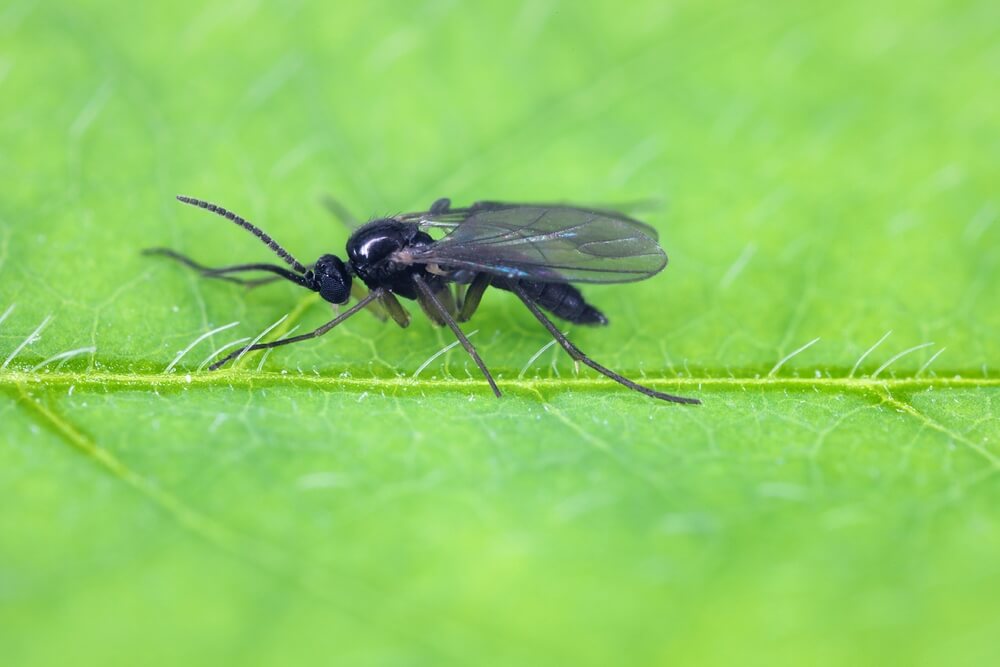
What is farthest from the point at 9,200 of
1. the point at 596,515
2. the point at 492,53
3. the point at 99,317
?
the point at 596,515

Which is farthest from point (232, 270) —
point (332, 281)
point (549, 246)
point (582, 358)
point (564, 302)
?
point (582, 358)

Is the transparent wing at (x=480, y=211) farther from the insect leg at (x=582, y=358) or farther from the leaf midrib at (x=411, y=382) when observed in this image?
the leaf midrib at (x=411, y=382)

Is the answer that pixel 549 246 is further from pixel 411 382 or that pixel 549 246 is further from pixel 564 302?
pixel 411 382

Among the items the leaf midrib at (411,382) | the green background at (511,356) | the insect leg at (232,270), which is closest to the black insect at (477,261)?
the insect leg at (232,270)

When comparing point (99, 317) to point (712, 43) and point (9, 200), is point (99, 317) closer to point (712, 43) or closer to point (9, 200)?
point (9, 200)

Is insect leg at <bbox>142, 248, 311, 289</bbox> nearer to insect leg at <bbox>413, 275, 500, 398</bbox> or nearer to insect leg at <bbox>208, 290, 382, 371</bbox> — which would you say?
insect leg at <bbox>208, 290, 382, 371</bbox>

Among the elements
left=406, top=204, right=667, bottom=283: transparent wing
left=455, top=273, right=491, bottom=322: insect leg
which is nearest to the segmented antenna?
left=406, top=204, right=667, bottom=283: transparent wing
